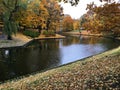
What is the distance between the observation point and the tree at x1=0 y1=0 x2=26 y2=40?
31073mm

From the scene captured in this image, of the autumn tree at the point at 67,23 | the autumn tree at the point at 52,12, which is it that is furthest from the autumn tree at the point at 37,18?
the autumn tree at the point at 67,23

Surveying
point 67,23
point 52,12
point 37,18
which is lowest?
point 67,23

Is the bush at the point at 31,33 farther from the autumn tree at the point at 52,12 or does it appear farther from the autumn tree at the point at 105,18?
the autumn tree at the point at 105,18

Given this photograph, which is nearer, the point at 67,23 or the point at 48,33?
the point at 48,33

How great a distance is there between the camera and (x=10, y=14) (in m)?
32.0

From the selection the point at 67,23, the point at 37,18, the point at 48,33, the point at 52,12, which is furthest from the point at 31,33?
the point at 67,23

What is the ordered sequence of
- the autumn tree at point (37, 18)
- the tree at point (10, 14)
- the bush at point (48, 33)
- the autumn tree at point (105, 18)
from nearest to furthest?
the autumn tree at point (105, 18), the tree at point (10, 14), the autumn tree at point (37, 18), the bush at point (48, 33)

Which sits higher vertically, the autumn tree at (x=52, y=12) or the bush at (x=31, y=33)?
the autumn tree at (x=52, y=12)

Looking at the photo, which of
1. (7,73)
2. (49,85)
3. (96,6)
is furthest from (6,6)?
(49,85)

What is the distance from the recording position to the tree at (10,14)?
102ft

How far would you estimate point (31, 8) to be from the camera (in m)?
39.9

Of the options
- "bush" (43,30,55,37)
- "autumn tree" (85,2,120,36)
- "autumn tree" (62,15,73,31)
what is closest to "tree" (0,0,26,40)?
"bush" (43,30,55,37)

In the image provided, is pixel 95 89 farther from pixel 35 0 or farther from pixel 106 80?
pixel 35 0

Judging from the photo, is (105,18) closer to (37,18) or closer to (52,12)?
(37,18)
